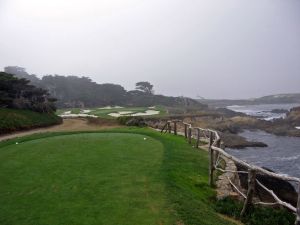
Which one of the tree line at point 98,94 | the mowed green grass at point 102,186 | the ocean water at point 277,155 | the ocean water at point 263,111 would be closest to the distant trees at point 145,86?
the tree line at point 98,94

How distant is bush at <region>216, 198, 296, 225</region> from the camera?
10.3 m

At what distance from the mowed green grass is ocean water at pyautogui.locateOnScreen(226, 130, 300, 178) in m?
17.3

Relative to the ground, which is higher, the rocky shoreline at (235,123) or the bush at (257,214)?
the bush at (257,214)

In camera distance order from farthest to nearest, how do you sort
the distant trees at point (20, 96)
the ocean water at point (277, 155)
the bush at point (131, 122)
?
the distant trees at point (20, 96) → the bush at point (131, 122) → the ocean water at point (277, 155)

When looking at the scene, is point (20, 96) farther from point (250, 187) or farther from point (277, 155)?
point (250, 187)

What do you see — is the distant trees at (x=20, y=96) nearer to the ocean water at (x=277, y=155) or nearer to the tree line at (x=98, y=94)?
the ocean water at (x=277, y=155)

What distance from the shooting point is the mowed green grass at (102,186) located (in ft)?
27.8

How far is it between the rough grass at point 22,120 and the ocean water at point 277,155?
20177 millimetres

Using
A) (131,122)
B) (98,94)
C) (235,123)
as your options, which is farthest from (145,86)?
(131,122)

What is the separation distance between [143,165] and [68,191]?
3.88 m

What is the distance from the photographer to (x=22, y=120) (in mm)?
31562

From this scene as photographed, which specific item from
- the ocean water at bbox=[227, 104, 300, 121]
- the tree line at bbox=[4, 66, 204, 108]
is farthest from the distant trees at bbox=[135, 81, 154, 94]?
the ocean water at bbox=[227, 104, 300, 121]

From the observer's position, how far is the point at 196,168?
50.5 ft

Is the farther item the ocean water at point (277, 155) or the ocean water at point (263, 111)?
the ocean water at point (263, 111)
